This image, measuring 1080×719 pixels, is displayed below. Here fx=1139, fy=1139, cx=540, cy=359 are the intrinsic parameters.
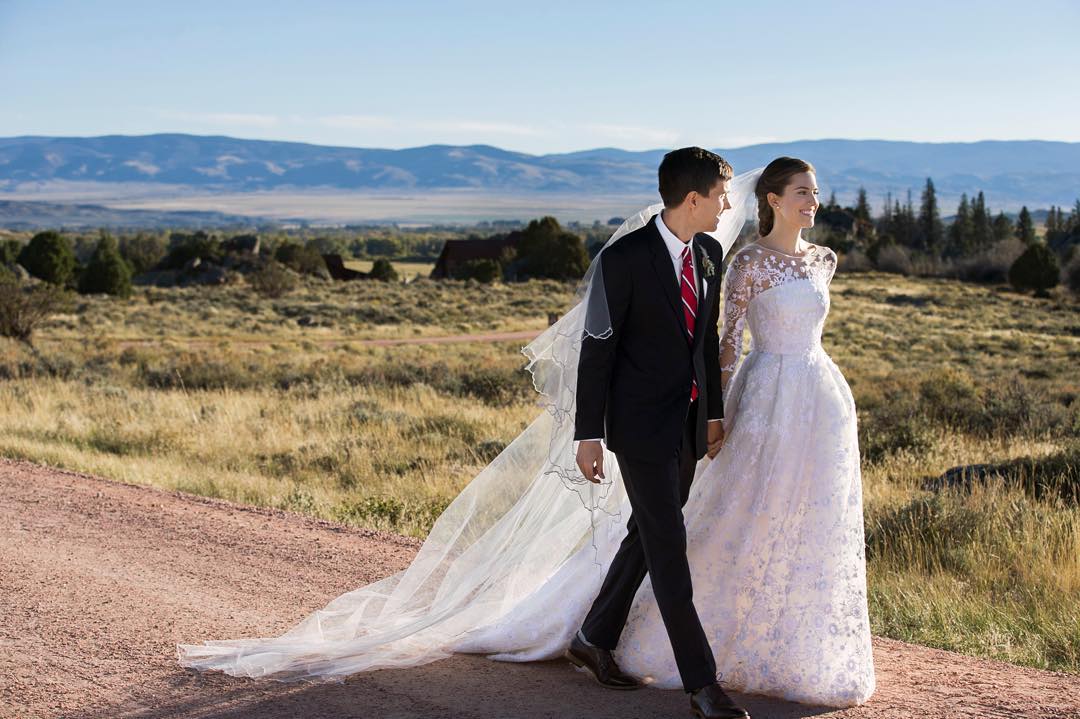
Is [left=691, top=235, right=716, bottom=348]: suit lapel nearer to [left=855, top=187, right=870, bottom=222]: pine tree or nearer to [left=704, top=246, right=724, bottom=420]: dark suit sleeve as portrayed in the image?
[left=704, top=246, right=724, bottom=420]: dark suit sleeve

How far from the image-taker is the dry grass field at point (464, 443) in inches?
247

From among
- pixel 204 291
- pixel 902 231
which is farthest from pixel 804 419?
pixel 902 231

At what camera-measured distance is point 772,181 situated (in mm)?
4469

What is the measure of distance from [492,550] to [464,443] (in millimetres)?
6837

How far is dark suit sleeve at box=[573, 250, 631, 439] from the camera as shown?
3992 mm

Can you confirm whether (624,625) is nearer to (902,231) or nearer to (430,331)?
(430,331)

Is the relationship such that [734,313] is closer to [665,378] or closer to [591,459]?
[665,378]

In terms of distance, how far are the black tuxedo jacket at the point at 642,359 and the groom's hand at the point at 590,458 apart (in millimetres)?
39

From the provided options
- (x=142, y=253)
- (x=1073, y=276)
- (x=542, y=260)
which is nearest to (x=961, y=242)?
(x=1073, y=276)

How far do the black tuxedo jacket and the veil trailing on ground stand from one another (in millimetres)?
390

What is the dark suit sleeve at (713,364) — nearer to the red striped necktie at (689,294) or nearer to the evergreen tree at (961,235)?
the red striped necktie at (689,294)

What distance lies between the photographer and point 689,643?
13.1ft

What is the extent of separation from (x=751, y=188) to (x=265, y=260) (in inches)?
2254

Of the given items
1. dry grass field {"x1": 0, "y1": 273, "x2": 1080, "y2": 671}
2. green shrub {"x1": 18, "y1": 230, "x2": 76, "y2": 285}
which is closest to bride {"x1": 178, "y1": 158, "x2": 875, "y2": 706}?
dry grass field {"x1": 0, "y1": 273, "x2": 1080, "y2": 671}
